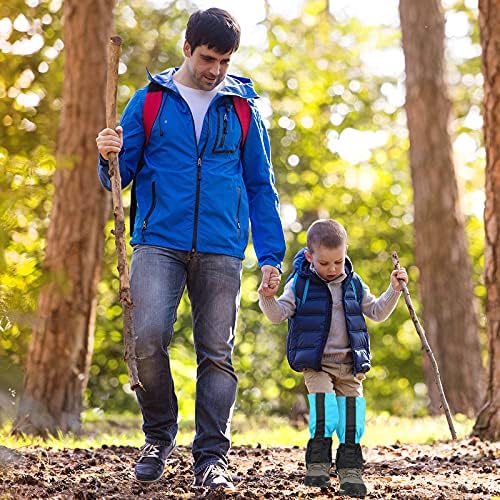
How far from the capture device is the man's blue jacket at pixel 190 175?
428cm

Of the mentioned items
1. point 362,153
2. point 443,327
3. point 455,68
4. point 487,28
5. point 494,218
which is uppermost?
point 455,68

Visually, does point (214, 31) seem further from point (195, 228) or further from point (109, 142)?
point (195, 228)

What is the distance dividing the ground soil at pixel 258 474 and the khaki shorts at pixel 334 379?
1.47ft

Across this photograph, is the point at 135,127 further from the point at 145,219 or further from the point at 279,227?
the point at 279,227

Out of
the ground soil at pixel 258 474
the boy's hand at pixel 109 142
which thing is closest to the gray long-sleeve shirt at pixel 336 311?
the ground soil at pixel 258 474

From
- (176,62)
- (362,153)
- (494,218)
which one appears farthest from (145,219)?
(362,153)

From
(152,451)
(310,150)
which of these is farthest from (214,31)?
(310,150)

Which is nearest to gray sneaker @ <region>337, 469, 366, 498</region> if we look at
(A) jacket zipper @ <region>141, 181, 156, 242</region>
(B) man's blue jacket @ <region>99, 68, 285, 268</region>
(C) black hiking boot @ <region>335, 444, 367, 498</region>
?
(C) black hiking boot @ <region>335, 444, 367, 498</region>

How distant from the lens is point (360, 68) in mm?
19000

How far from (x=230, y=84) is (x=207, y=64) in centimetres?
27

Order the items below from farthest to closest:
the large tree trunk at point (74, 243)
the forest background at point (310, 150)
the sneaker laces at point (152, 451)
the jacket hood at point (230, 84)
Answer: the forest background at point (310, 150)
the large tree trunk at point (74, 243)
the sneaker laces at point (152, 451)
the jacket hood at point (230, 84)

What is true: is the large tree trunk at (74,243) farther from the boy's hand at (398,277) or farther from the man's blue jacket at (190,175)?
the boy's hand at (398,277)

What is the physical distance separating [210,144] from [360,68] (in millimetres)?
15117

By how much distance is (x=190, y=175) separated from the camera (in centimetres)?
430
